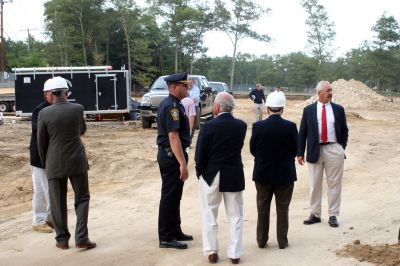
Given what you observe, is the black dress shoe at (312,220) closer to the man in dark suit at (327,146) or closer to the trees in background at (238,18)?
the man in dark suit at (327,146)

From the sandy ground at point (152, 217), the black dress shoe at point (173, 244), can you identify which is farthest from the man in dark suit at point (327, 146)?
the black dress shoe at point (173, 244)

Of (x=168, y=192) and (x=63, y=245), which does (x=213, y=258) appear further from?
(x=63, y=245)

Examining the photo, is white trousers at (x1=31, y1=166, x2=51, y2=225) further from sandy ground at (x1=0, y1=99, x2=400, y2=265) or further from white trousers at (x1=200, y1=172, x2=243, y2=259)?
white trousers at (x1=200, y1=172, x2=243, y2=259)

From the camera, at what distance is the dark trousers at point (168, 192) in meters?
6.18

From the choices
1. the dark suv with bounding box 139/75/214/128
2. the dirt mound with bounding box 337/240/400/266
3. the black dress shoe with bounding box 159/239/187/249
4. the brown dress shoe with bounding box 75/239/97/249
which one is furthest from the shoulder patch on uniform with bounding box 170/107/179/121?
the dark suv with bounding box 139/75/214/128

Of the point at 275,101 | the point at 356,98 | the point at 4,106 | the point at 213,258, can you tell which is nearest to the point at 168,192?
the point at 213,258

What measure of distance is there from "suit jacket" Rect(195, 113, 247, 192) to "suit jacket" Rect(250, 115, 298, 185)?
47cm

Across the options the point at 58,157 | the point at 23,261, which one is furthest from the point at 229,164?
the point at 23,261

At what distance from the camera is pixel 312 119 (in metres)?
7.27

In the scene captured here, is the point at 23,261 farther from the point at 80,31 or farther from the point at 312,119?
the point at 80,31

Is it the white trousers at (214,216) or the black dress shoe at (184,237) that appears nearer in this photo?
the white trousers at (214,216)

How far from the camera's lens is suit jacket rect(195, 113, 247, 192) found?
18.6 ft

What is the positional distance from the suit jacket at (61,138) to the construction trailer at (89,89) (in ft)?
53.5

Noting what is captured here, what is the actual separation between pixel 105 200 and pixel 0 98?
1018 inches
